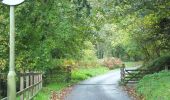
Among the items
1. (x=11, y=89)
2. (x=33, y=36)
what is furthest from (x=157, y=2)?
(x=11, y=89)

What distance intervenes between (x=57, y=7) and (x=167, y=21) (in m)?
9.90

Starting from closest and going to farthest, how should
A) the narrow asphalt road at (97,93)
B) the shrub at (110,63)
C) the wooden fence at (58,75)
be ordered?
the narrow asphalt road at (97,93), the wooden fence at (58,75), the shrub at (110,63)

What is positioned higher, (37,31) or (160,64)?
(37,31)

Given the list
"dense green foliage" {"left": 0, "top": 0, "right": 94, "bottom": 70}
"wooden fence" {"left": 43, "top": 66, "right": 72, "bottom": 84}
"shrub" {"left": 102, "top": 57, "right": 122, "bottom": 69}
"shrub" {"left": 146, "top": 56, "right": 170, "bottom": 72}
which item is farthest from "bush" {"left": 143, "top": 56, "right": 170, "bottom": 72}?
"shrub" {"left": 102, "top": 57, "right": 122, "bottom": 69}

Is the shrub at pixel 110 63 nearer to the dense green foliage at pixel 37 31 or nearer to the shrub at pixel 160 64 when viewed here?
the shrub at pixel 160 64

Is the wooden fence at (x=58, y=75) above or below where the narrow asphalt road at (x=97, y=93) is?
above

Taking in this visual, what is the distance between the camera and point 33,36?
2669cm

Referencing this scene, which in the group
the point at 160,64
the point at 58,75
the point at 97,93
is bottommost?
the point at 97,93

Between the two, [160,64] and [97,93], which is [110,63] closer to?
[160,64]

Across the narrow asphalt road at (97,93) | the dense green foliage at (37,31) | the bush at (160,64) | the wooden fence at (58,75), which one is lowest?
the narrow asphalt road at (97,93)

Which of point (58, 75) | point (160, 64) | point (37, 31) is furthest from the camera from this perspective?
point (160, 64)

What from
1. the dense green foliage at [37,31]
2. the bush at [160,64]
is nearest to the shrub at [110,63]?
the bush at [160,64]

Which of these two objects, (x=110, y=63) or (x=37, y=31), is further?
(x=110, y=63)

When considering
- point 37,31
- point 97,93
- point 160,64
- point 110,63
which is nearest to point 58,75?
point 160,64
